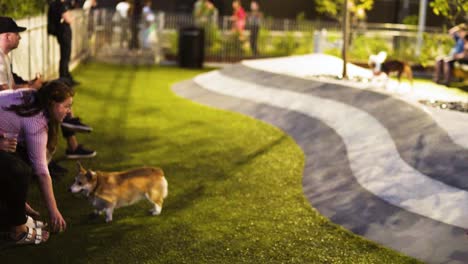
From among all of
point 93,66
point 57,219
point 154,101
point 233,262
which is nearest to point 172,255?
point 233,262

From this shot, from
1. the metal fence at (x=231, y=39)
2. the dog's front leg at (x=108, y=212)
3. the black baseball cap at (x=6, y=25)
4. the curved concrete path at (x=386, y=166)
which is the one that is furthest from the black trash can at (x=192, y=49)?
the dog's front leg at (x=108, y=212)

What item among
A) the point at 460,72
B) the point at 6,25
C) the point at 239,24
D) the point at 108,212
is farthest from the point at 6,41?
the point at 239,24

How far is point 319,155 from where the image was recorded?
9312 millimetres

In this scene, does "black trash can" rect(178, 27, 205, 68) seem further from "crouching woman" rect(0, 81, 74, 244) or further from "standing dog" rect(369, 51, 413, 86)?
"crouching woman" rect(0, 81, 74, 244)

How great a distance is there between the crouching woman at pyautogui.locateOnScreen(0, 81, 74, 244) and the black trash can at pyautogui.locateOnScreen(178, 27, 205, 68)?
1655 cm

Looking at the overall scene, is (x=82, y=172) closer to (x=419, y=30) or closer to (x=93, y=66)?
(x=93, y=66)

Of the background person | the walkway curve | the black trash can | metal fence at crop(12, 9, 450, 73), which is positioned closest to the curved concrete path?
the walkway curve

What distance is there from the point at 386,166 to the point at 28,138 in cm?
438

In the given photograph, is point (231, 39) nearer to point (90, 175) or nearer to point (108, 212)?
point (108, 212)

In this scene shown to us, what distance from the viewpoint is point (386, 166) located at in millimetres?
7836

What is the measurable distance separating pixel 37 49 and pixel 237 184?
724 centimetres

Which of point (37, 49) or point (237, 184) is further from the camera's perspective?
point (37, 49)

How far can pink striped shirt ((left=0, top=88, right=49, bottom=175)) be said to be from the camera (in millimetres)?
4965

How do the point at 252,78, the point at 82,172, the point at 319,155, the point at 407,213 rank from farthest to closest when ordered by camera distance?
the point at 252,78 → the point at 319,155 → the point at 407,213 → the point at 82,172
